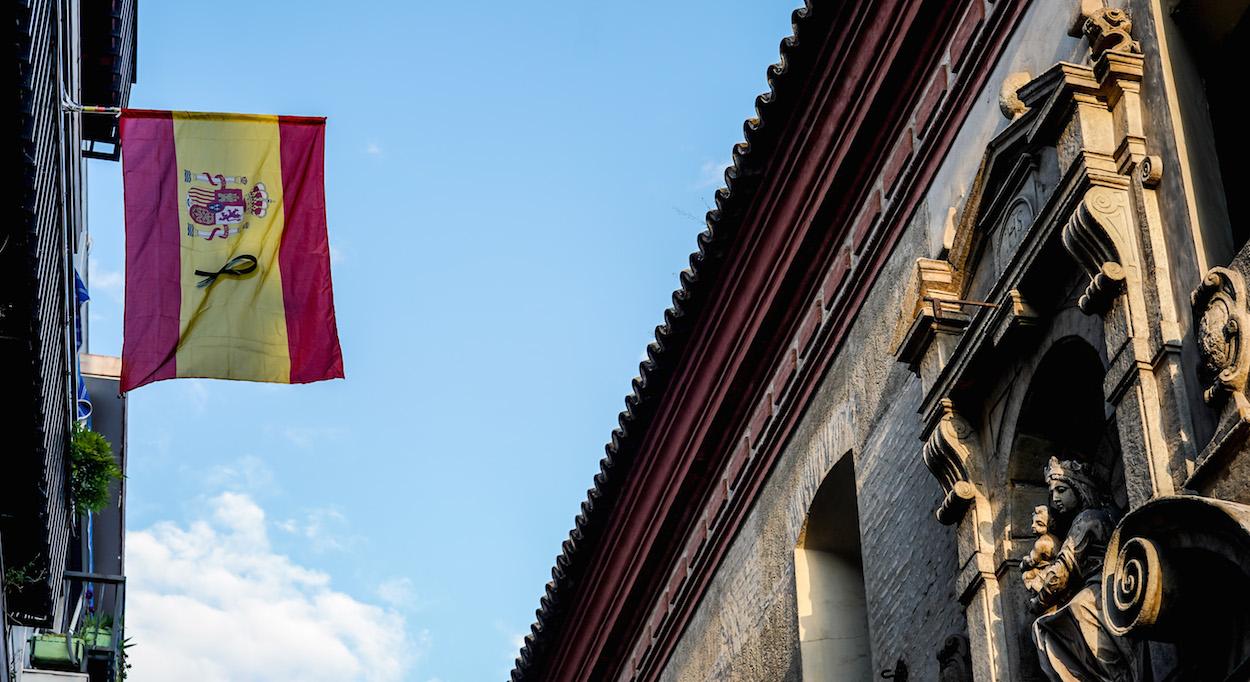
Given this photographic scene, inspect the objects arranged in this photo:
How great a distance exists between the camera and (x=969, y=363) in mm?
8969

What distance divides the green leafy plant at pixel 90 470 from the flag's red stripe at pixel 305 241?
436cm

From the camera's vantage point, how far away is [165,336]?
1345cm

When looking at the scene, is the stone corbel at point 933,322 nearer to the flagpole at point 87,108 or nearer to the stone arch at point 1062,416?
the stone arch at point 1062,416

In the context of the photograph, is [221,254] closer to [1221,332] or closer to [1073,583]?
[1073,583]

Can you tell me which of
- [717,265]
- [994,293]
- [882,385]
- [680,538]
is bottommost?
[994,293]

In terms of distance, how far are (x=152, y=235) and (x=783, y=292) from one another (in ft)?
14.6

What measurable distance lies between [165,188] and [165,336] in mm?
1046

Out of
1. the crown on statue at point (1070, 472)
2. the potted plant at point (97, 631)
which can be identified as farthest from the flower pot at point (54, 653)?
the crown on statue at point (1070, 472)

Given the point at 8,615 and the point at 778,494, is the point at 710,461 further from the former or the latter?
the point at 8,615

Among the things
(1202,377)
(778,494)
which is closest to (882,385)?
(778,494)

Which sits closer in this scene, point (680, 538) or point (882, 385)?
point (882, 385)

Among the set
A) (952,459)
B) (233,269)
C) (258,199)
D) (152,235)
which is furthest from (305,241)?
(952,459)

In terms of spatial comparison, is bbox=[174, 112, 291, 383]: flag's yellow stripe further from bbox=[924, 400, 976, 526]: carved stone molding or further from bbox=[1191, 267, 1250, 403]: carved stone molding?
bbox=[1191, 267, 1250, 403]: carved stone molding

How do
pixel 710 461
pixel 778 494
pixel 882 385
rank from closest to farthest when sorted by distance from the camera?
pixel 882 385, pixel 778 494, pixel 710 461
